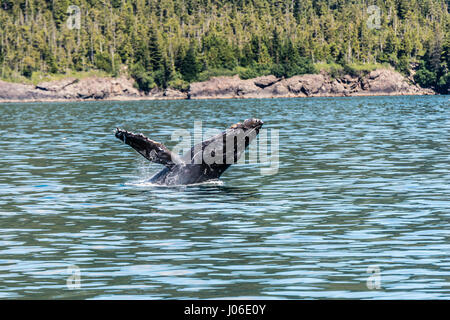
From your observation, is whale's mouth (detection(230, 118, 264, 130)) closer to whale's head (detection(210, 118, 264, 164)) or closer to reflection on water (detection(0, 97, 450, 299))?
whale's head (detection(210, 118, 264, 164))

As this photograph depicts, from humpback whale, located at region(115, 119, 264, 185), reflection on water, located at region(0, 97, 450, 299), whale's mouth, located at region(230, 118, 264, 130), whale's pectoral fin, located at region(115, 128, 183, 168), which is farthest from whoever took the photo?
whale's mouth, located at region(230, 118, 264, 130)

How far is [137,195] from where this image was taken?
31.2 metres

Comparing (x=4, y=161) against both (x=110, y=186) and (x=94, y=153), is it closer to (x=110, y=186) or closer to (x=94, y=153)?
(x=94, y=153)

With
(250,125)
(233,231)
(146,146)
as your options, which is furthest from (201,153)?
(233,231)

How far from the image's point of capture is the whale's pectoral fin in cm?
2810

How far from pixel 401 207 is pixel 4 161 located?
25.2m

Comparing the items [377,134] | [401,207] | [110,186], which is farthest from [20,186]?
[377,134]

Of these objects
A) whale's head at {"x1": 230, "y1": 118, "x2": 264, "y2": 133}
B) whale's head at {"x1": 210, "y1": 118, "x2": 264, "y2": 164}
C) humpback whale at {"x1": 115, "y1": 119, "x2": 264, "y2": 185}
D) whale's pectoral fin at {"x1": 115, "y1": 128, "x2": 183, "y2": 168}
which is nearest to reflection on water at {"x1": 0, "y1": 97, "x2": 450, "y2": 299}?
humpback whale at {"x1": 115, "y1": 119, "x2": 264, "y2": 185}

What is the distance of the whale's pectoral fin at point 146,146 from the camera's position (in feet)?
92.2

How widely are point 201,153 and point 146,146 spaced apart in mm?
2452

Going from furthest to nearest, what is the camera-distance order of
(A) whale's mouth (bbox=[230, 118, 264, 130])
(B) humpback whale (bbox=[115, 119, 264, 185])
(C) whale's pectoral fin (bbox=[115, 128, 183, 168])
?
(A) whale's mouth (bbox=[230, 118, 264, 130])
(B) humpback whale (bbox=[115, 119, 264, 185])
(C) whale's pectoral fin (bbox=[115, 128, 183, 168])

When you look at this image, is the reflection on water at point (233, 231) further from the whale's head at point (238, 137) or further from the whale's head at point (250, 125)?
the whale's head at point (250, 125)

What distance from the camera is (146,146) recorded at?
1136 inches

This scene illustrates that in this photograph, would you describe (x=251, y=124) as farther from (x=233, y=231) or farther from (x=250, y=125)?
(x=233, y=231)
